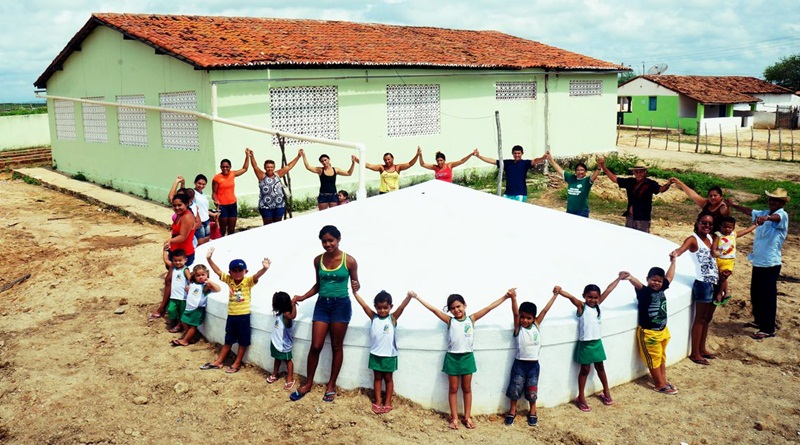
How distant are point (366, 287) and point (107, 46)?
1195 cm

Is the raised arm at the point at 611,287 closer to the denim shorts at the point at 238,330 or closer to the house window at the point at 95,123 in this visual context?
the denim shorts at the point at 238,330

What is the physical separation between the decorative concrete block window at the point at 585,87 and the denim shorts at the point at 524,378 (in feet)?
48.9

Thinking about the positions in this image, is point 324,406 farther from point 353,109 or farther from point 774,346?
point 353,109

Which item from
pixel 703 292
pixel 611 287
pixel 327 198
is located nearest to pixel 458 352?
pixel 611 287

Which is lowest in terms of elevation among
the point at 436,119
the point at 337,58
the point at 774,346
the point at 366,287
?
the point at 774,346

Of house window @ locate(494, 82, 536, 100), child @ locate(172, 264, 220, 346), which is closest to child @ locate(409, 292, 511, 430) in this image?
child @ locate(172, 264, 220, 346)

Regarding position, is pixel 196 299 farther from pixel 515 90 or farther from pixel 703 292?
pixel 515 90

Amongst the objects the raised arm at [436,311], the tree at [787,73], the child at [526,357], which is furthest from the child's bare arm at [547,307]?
the tree at [787,73]

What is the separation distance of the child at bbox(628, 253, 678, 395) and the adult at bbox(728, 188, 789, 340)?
1.77 meters

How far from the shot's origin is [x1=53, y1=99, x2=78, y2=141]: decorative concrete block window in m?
18.1

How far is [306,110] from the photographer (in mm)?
14258

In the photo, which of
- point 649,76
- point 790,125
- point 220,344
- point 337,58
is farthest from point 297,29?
point 790,125

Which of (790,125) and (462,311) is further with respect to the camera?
(790,125)

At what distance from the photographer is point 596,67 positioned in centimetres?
1966
